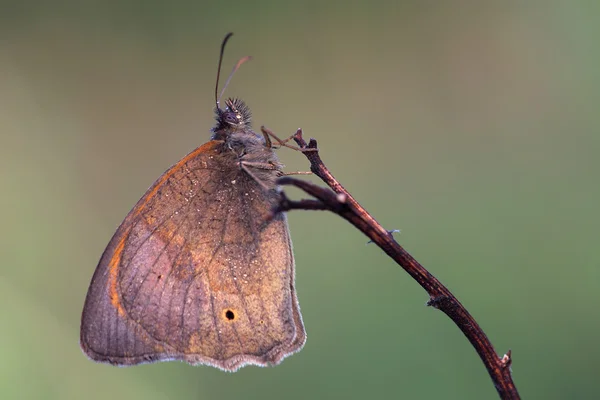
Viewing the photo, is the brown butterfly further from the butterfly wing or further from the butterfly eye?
the butterfly eye

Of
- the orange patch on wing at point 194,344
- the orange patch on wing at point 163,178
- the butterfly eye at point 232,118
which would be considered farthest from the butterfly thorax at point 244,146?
the orange patch on wing at point 194,344

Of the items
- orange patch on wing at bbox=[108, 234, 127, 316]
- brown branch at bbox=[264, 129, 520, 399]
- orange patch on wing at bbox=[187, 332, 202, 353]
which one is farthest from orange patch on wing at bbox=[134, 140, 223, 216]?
brown branch at bbox=[264, 129, 520, 399]

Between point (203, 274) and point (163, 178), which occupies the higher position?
point (163, 178)

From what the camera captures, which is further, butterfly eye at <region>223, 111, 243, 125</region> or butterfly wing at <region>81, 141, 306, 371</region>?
butterfly eye at <region>223, 111, 243, 125</region>

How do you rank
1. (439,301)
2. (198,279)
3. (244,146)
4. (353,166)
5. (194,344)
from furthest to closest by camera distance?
(353,166) < (244,146) < (198,279) < (194,344) < (439,301)

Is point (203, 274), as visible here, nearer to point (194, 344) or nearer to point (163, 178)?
point (194, 344)

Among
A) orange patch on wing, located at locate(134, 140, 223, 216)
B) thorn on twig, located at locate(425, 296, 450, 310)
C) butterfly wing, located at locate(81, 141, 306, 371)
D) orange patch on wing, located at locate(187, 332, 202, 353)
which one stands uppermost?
orange patch on wing, located at locate(134, 140, 223, 216)

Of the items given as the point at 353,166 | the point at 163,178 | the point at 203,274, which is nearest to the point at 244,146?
the point at 163,178
